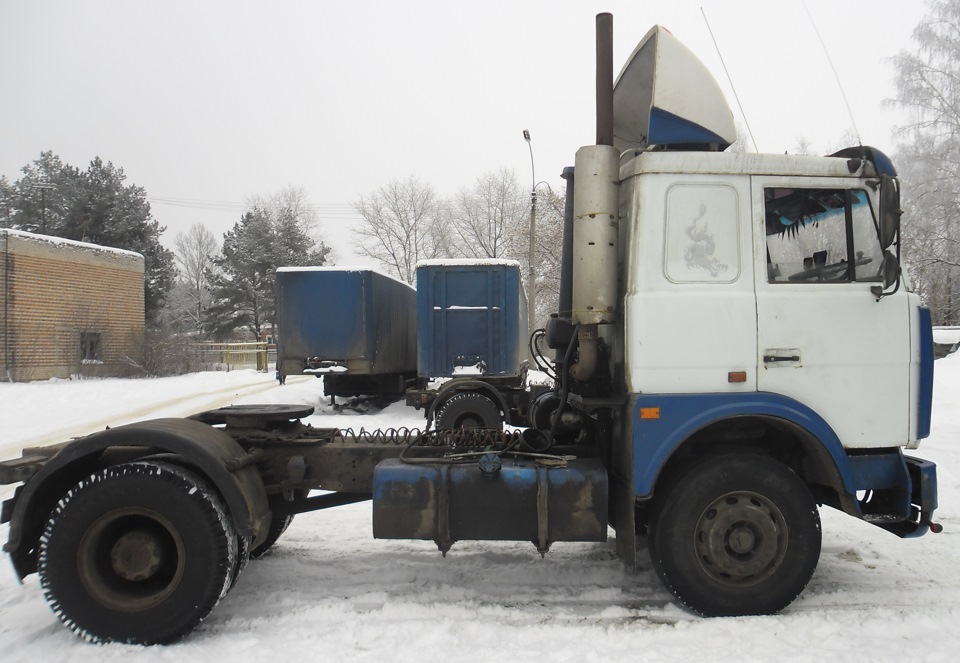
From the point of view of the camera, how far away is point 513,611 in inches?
153

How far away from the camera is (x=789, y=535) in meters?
3.76

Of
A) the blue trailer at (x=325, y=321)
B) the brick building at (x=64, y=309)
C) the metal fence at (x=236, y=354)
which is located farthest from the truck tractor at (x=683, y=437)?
the metal fence at (x=236, y=354)

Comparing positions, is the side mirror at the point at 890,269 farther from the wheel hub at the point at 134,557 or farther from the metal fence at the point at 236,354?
the metal fence at the point at 236,354

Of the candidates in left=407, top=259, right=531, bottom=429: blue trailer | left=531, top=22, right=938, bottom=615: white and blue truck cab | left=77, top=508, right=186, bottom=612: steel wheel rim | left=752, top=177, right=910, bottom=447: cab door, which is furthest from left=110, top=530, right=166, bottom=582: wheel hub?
left=407, top=259, right=531, bottom=429: blue trailer

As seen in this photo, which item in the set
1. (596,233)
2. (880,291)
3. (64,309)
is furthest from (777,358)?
(64,309)

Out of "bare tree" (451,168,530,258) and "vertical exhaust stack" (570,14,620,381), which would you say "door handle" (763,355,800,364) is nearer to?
"vertical exhaust stack" (570,14,620,381)

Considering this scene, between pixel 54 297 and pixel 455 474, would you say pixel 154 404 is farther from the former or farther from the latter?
pixel 455 474

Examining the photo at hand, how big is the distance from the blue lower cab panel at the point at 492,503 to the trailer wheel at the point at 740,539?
481 millimetres

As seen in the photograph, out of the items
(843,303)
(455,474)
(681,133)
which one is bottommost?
(455,474)

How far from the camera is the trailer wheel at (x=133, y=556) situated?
140 inches

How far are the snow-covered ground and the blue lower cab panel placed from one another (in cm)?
48

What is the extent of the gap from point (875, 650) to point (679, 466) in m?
1.37

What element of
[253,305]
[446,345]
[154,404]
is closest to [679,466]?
[446,345]

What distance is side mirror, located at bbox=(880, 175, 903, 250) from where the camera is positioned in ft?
11.6
